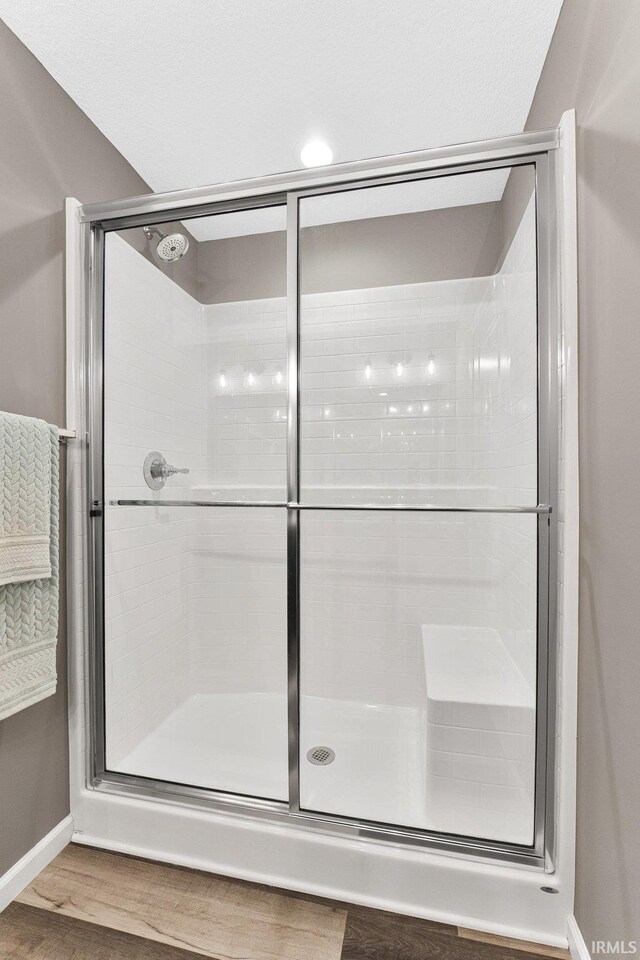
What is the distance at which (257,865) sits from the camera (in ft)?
4.69

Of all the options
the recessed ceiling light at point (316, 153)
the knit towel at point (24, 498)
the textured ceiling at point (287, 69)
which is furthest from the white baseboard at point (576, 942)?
the recessed ceiling light at point (316, 153)

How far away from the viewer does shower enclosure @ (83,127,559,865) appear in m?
1.39

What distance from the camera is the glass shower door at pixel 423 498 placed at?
1396 millimetres

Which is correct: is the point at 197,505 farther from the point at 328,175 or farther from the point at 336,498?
the point at 328,175

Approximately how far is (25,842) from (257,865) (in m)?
0.69

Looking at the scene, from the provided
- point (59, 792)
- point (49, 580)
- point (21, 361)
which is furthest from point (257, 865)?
point (21, 361)

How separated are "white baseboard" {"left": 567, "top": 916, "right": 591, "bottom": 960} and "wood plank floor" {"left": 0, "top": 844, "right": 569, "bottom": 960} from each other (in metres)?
0.04

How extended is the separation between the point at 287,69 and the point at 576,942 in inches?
101

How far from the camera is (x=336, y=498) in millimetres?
1587

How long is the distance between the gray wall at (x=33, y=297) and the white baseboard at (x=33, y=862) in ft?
0.07

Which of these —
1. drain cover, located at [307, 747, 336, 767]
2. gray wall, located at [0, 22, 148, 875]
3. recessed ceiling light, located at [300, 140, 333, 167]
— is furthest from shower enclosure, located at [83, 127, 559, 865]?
recessed ceiling light, located at [300, 140, 333, 167]

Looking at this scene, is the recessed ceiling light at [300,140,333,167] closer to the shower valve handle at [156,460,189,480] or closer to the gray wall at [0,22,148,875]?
the gray wall at [0,22,148,875]

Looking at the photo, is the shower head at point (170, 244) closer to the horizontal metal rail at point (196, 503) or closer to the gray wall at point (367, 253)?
the gray wall at point (367, 253)

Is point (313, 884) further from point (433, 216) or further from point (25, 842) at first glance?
point (433, 216)
